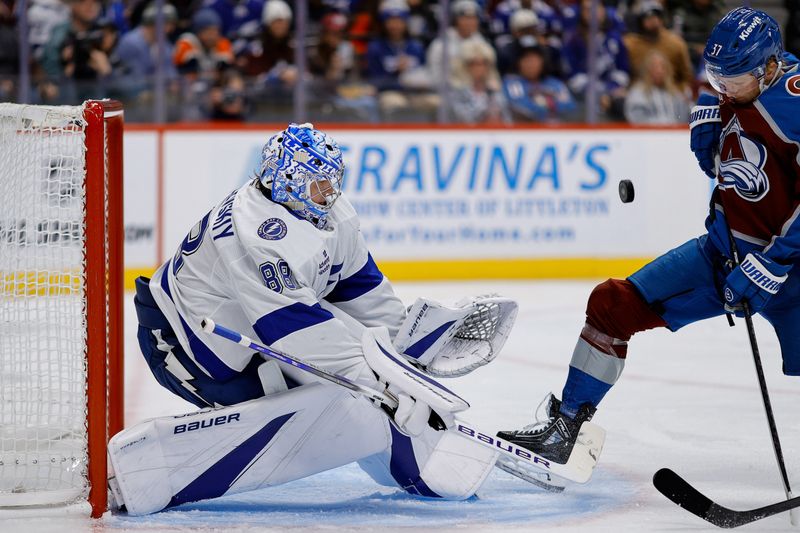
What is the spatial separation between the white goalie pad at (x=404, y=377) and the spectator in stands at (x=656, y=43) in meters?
4.58

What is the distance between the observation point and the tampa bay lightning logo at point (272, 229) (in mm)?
2582

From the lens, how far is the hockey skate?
2926 mm

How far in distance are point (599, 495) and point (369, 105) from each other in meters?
3.98

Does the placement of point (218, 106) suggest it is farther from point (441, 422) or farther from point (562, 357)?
point (441, 422)

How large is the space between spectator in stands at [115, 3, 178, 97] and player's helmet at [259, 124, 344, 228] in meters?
3.94

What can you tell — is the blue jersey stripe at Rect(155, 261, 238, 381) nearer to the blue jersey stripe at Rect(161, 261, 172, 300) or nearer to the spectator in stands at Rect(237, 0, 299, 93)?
the blue jersey stripe at Rect(161, 261, 172, 300)

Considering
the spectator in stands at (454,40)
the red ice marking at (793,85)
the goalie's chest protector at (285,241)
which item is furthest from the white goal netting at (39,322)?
the spectator in stands at (454,40)

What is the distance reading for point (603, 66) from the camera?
678cm

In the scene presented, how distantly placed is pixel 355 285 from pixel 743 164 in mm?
952

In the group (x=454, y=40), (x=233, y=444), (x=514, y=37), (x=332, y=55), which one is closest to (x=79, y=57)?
(x=332, y=55)

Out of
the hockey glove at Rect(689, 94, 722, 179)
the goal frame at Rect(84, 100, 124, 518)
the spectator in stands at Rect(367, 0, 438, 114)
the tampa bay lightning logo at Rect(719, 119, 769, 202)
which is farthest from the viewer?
the spectator in stands at Rect(367, 0, 438, 114)

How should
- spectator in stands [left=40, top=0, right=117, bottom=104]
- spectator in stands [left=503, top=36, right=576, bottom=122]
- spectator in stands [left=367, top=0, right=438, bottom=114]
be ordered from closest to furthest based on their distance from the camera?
1. spectator in stands [left=40, top=0, right=117, bottom=104]
2. spectator in stands [left=367, top=0, right=438, bottom=114]
3. spectator in stands [left=503, top=36, right=576, bottom=122]

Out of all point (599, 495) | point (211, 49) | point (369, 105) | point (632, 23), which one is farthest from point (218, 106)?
point (599, 495)

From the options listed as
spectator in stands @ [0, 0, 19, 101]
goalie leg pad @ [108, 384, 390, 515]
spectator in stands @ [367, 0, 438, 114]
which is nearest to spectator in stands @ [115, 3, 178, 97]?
spectator in stands @ [0, 0, 19, 101]
